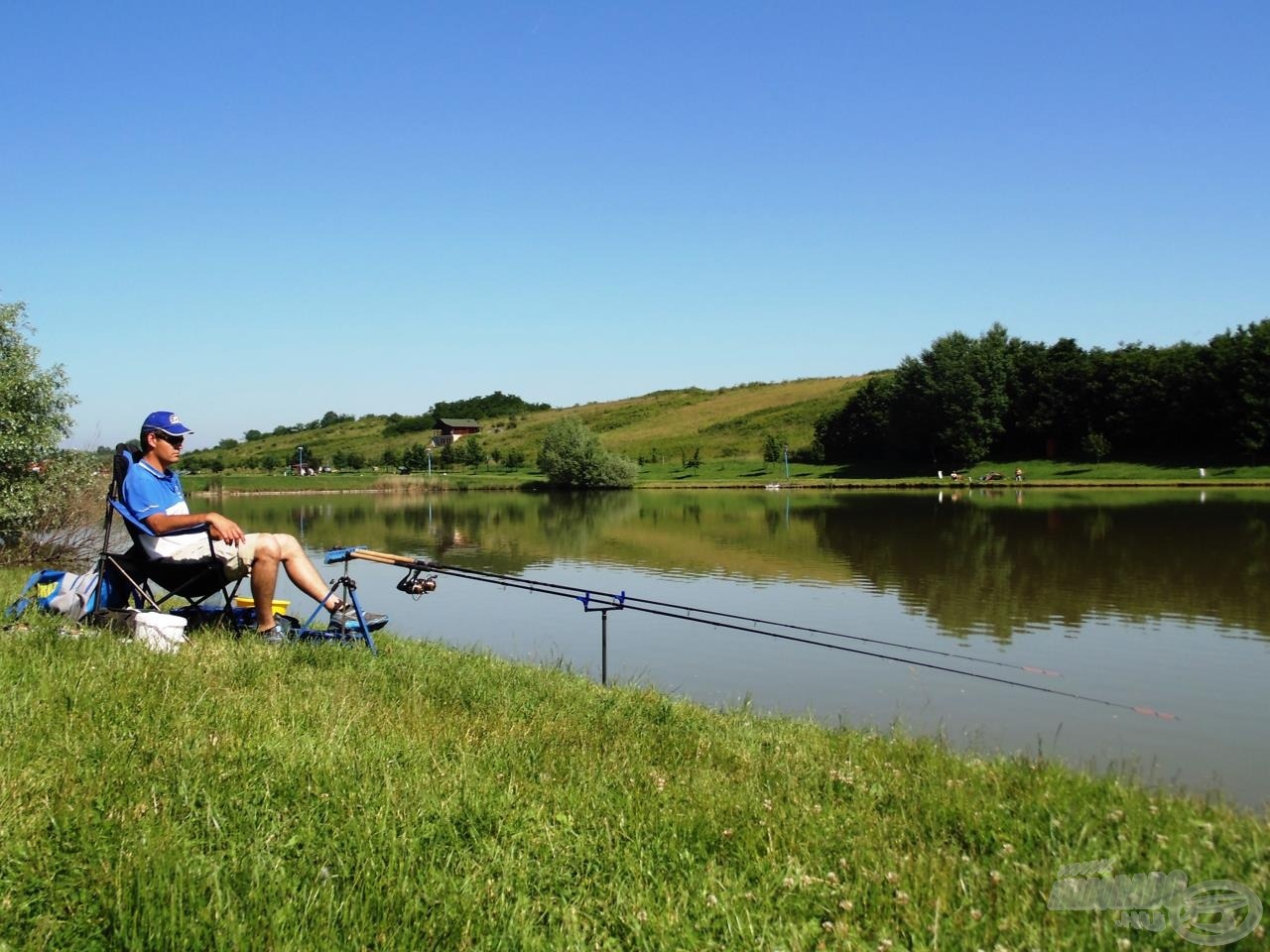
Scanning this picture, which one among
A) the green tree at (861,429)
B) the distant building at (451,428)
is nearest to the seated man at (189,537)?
the green tree at (861,429)

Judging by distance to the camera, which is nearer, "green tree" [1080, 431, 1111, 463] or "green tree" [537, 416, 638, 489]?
"green tree" [1080, 431, 1111, 463]

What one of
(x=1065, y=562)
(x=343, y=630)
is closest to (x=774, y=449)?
(x=1065, y=562)

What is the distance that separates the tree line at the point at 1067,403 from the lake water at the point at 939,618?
2949 centimetres

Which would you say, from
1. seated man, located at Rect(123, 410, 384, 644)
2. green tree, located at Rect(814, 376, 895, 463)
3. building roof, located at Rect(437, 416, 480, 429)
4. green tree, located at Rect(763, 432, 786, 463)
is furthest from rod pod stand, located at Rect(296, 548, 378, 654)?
building roof, located at Rect(437, 416, 480, 429)

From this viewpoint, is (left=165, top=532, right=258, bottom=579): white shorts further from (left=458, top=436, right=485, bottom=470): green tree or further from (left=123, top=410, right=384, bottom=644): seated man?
(left=458, top=436, right=485, bottom=470): green tree

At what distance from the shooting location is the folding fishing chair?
6.71 metres

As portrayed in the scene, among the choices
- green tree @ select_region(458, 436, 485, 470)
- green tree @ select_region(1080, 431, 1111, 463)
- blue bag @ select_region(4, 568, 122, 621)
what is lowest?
blue bag @ select_region(4, 568, 122, 621)

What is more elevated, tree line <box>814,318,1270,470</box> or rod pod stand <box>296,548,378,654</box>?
tree line <box>814,318,1270,470</box>

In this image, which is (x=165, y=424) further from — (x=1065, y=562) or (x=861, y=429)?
(x=861, y=429)

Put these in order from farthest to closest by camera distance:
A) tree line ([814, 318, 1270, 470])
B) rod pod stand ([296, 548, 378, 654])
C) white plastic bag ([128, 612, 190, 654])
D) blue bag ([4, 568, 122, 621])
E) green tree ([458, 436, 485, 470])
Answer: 1. green tree ([458, 436, 485, 470])
2. tree line ([814, 318, 1270, 470])
3. rod pod stand ([296, 548, 378, 654])
4. blue bag ([4, 568, 122, 621])
5. white plastic bag ([128, 612, 190, 654])

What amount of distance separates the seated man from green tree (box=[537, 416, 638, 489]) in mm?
66732

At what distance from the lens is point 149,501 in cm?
676

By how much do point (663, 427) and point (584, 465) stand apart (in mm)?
35115

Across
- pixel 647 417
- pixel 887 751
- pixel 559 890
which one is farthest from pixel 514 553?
pixel 647 417
